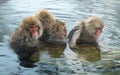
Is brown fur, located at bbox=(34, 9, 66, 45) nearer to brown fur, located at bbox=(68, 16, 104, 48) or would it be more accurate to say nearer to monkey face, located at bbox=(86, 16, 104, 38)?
brown fur, located at bbox=(68, 16, 104, 48)

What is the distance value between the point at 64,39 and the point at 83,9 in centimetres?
367

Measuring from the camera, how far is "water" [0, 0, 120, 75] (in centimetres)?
611

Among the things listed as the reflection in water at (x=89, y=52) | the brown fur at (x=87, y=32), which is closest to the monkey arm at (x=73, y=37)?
the brown fur at (x=87, y=32)

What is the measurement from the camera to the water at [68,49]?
6.11 m

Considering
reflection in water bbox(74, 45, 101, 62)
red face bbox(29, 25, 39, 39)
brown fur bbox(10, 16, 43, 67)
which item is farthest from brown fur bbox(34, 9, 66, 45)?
red face bbox(29, 25, 39, 39)

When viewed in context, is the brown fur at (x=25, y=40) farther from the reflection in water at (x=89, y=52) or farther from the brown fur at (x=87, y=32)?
the brown fur at (x=87, y=32)

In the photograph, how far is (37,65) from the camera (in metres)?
6.23

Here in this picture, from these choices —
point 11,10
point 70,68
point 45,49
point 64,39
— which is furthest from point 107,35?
point 11,10

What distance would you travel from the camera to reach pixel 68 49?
7234mm

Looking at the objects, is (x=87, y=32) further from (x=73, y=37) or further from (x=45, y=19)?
(x=45, y=19)

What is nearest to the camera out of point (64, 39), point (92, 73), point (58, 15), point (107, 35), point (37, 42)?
point (92, 73)

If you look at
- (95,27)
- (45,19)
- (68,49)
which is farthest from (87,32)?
(45,19)

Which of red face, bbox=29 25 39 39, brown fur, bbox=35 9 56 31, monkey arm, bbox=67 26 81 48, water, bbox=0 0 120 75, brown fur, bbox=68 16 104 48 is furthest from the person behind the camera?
brown fur, bbox=68 16 104 48

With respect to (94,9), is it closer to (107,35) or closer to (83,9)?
(83,9)
